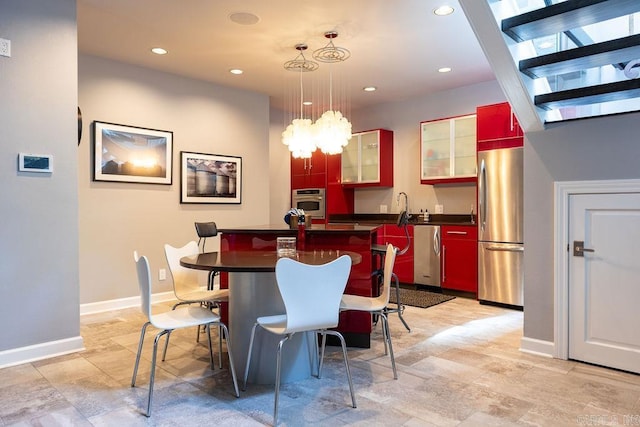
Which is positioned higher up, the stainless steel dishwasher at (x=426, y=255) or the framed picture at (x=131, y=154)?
the framed picture at (x=131, y=154)

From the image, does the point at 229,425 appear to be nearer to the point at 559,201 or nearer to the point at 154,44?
the point at 559,201

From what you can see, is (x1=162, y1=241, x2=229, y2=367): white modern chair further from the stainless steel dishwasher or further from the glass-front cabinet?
the glass-front cabinet

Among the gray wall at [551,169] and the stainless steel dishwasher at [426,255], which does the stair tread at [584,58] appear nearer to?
the gray wall at [551,169]

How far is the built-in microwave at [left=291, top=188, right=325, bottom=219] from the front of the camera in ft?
22.3

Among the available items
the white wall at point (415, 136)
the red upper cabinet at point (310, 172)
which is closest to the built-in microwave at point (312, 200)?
the red upper cabinet at point (310, 172)

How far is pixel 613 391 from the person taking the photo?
2.45 metres

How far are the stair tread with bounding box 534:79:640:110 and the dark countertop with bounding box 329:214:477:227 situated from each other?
7.90 feet

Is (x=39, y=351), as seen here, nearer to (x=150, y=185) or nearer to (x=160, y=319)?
(x=160, y=319)

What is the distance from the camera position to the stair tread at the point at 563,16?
81.8 inches

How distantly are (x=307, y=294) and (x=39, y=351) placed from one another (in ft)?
7.66

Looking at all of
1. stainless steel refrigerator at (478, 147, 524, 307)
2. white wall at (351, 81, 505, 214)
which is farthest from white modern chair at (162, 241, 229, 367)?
white wall at (351, 81, 505, 214)

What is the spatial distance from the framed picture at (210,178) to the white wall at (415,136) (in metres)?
2.27

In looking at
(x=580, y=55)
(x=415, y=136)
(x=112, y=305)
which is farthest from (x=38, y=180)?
(x=415, y=136)

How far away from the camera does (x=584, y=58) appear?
240cm
